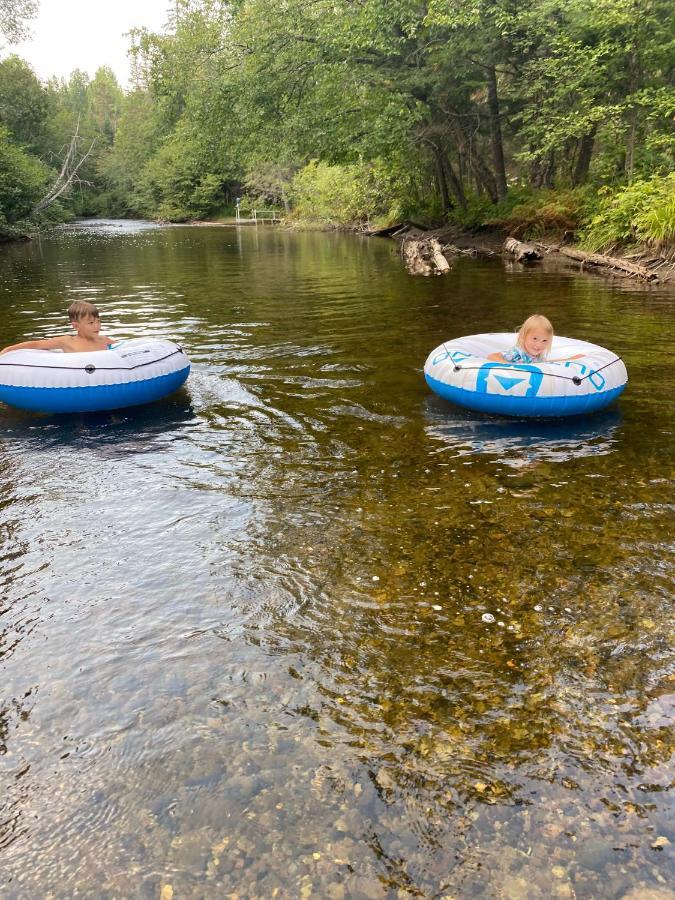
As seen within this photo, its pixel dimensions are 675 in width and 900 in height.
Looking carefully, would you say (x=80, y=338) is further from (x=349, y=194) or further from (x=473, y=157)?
(x=349, y=194)

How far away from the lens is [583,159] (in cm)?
2075

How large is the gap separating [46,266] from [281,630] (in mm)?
23787

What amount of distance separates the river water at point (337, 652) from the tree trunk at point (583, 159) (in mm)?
16311

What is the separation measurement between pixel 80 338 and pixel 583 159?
63.4 ft

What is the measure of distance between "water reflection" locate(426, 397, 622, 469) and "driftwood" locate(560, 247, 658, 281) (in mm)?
10034

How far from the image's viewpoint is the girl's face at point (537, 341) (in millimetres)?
6586

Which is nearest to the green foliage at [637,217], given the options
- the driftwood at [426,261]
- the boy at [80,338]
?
the driftwood at [426,261]

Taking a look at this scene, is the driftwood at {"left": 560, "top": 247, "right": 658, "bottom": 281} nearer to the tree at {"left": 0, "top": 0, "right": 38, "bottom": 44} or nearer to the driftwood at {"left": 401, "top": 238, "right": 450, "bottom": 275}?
the driftwood at {"left": 401, "top": 238, "right": 450, "bottom": 275}

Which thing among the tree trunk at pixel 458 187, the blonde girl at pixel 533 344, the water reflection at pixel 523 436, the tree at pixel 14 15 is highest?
the tree at pixel 14 15

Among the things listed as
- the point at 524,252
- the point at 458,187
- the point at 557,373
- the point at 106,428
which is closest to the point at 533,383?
the point at 557,373

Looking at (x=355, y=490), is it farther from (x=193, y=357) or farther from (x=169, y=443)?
(x=193, y=357)

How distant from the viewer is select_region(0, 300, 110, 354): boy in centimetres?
702

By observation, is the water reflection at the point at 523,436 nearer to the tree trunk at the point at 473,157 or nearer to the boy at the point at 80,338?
the boy at the point at 80,338

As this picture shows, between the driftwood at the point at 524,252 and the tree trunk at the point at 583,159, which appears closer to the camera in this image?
the driftwood at the point at 524,252
